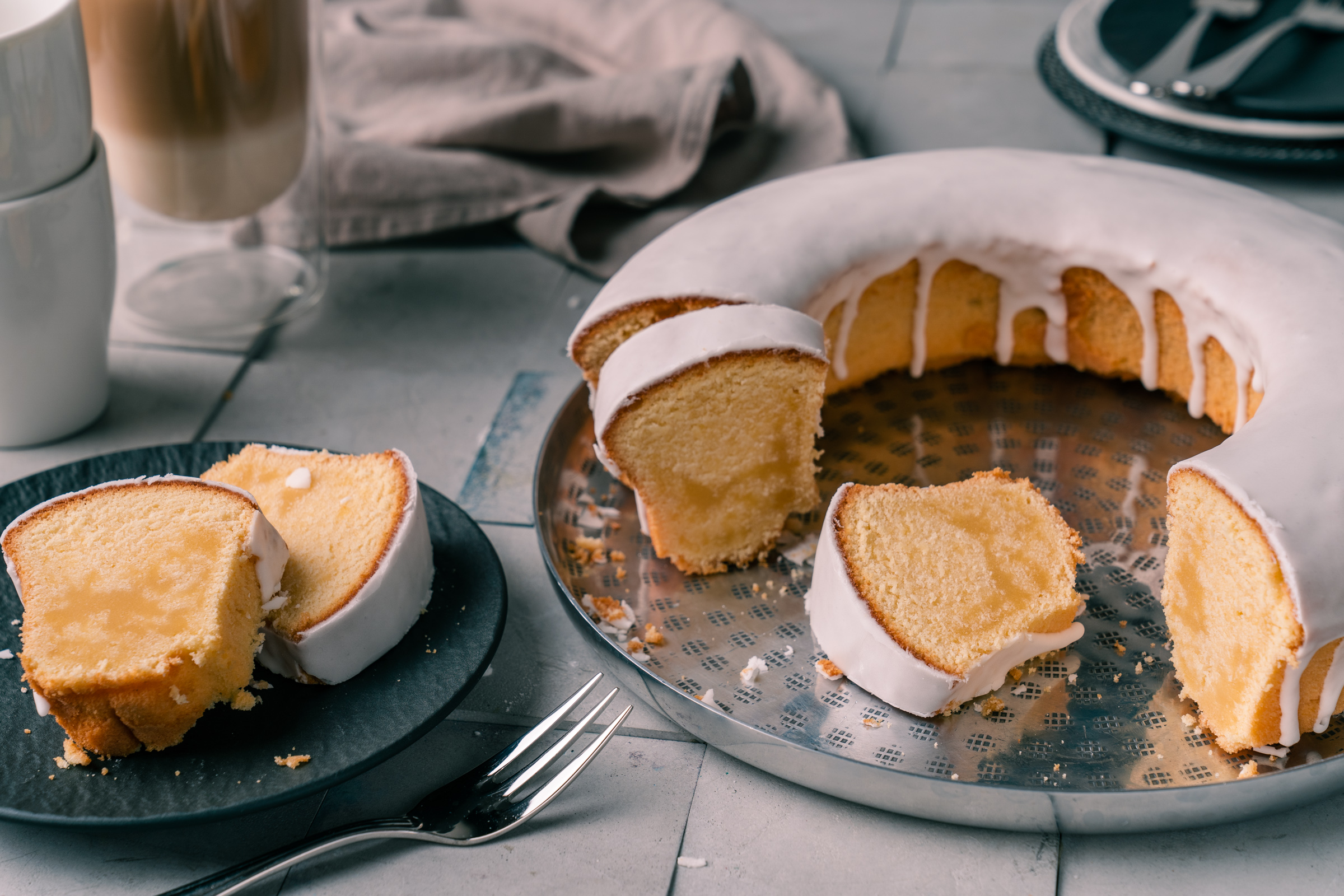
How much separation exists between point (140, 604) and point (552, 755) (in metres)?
0.53

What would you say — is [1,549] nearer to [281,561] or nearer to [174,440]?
[281,561]

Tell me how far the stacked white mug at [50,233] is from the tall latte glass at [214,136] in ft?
0.50

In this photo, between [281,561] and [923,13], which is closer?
[281,561]

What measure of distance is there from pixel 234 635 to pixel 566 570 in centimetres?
52

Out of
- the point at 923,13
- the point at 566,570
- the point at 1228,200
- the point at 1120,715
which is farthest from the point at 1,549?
the point at 923,13

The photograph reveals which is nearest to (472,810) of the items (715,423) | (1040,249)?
(715,423)

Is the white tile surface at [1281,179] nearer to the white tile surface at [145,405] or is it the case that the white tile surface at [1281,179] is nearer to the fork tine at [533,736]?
the fork tine at [533,736]

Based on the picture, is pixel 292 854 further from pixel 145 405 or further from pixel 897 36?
pixel 897 36

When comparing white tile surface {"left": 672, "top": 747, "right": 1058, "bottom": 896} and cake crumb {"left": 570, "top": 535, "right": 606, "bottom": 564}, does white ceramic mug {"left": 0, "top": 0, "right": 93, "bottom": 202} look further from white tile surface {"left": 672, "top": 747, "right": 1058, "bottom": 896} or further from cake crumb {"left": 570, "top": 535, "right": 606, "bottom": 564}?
white tile surface {"left": 672, "top": 747, "right": 1058, "bottom": 896}

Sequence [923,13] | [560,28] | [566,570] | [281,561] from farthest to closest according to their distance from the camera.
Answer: [923,13] < [560,28] < [566,570] < [281,561]

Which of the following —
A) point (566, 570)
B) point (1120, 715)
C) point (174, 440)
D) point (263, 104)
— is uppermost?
point (263, 104)

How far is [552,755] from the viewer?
154 centimetres

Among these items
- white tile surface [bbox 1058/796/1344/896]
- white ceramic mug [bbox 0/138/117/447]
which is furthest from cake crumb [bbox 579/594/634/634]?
white ceramic mug [bbox 0/138/117/447]

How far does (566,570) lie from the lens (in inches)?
72.3
